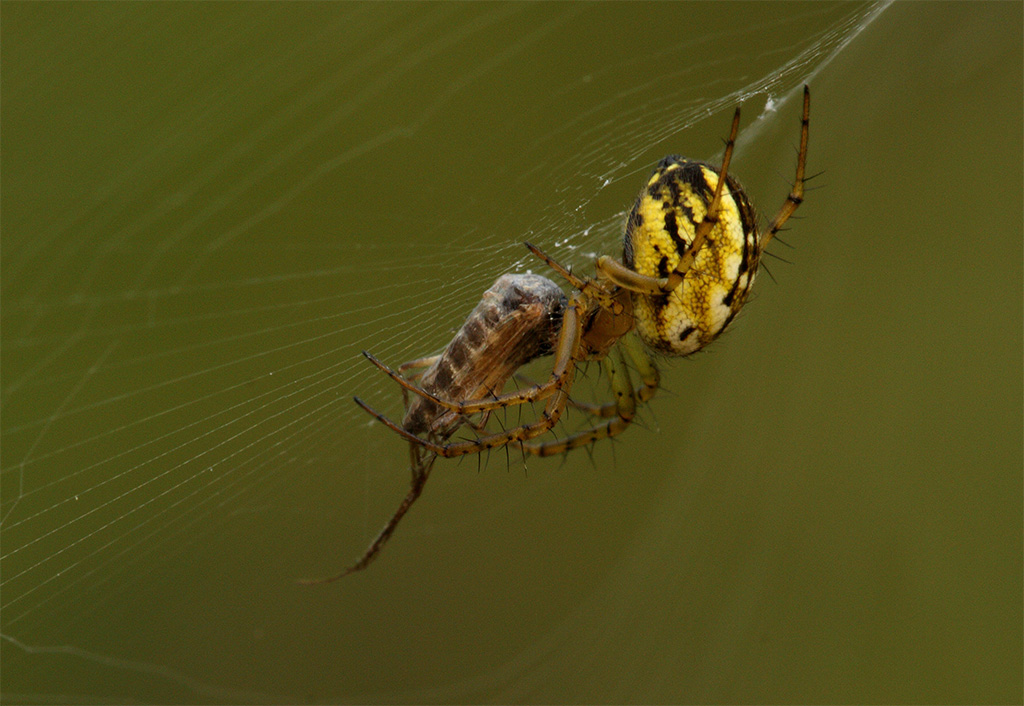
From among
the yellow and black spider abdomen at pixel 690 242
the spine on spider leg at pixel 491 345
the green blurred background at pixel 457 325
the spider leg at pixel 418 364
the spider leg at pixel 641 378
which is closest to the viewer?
the yellow and black spider abdomen at pixel 690 242

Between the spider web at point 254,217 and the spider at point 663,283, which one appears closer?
the spider at point 663,283

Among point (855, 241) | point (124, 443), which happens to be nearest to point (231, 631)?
point (124, 443)

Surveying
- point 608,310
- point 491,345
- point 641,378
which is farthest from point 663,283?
point 641,378

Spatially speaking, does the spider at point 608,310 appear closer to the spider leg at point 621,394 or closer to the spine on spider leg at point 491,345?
the spine on spider leg at point 491,345

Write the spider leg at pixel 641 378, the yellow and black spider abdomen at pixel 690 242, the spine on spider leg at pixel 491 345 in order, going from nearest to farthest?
the yellow and black spider abdomen at pixel 690 242 < the spine on spider leg at pixel 491 345 < the spider leg at pixel 641 378

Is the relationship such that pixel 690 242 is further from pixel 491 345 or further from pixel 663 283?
pixel 491 345

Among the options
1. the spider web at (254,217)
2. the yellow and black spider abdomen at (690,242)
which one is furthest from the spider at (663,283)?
the spider web at (254,217)

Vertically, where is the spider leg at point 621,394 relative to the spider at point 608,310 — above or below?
below
